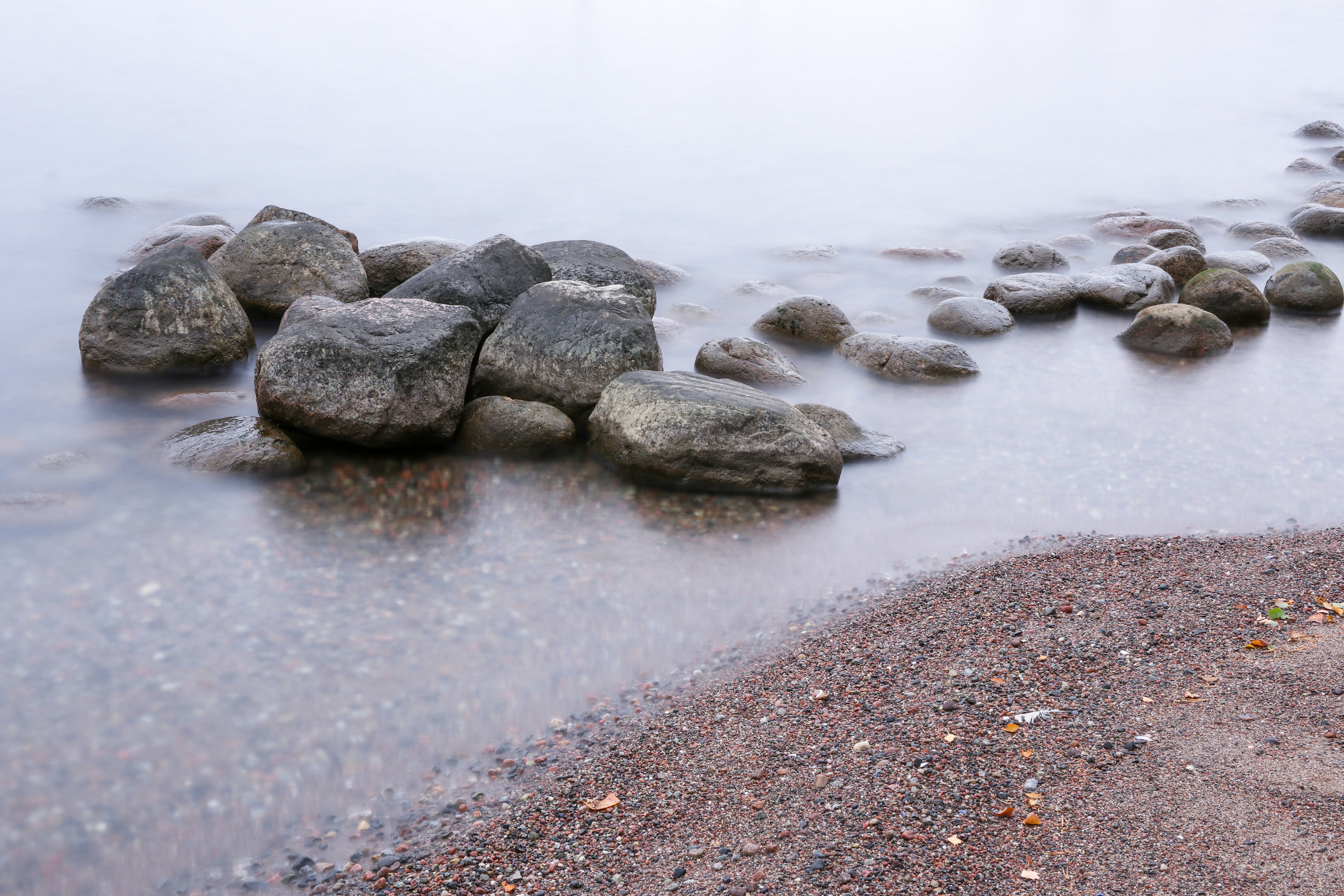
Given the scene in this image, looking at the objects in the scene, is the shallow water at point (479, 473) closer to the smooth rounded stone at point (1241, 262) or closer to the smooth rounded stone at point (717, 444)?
the smooth rounded stone at point (717, 444)

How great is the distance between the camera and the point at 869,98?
84.1 feet

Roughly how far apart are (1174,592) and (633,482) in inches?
129

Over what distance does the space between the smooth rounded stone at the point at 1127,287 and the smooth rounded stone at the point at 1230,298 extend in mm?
384

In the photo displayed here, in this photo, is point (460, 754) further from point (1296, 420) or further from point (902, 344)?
point (1296, 420)

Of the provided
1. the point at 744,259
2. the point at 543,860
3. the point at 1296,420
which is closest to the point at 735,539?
the point at 543,860

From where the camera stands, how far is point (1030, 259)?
12.9 metres

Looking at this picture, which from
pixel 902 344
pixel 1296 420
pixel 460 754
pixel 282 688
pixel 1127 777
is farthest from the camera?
pixel 902 344

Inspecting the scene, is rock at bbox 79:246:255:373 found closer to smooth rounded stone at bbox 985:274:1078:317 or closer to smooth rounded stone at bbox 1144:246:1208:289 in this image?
smooth rounded stone at bbox 985:274:1078:317

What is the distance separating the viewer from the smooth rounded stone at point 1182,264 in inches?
464

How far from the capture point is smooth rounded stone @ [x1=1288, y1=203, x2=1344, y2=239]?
48.7 ft

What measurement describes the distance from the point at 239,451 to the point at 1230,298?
9.62m

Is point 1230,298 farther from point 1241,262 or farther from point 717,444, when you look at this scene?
point 717,444

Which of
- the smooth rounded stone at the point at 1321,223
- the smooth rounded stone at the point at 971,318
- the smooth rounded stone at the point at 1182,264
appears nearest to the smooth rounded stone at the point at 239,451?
the smooth rounded stone at the point at 971,318

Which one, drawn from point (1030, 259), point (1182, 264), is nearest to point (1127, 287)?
point (1182, 264)
